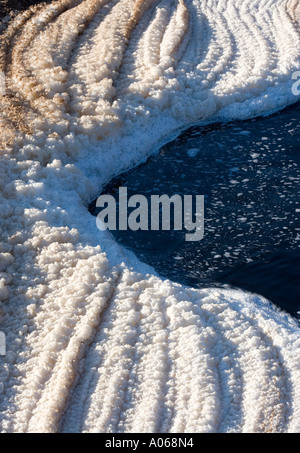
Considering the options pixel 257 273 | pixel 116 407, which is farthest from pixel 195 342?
pixel 257 273

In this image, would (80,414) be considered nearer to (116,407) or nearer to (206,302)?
(116,407)

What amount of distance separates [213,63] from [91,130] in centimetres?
115

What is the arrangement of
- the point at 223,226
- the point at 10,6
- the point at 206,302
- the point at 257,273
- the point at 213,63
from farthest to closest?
the point at 10,6 → the point at 213,63 → the point at 223,226 → the point at 257,273 → the point at 206,302

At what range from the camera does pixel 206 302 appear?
8.66ft
